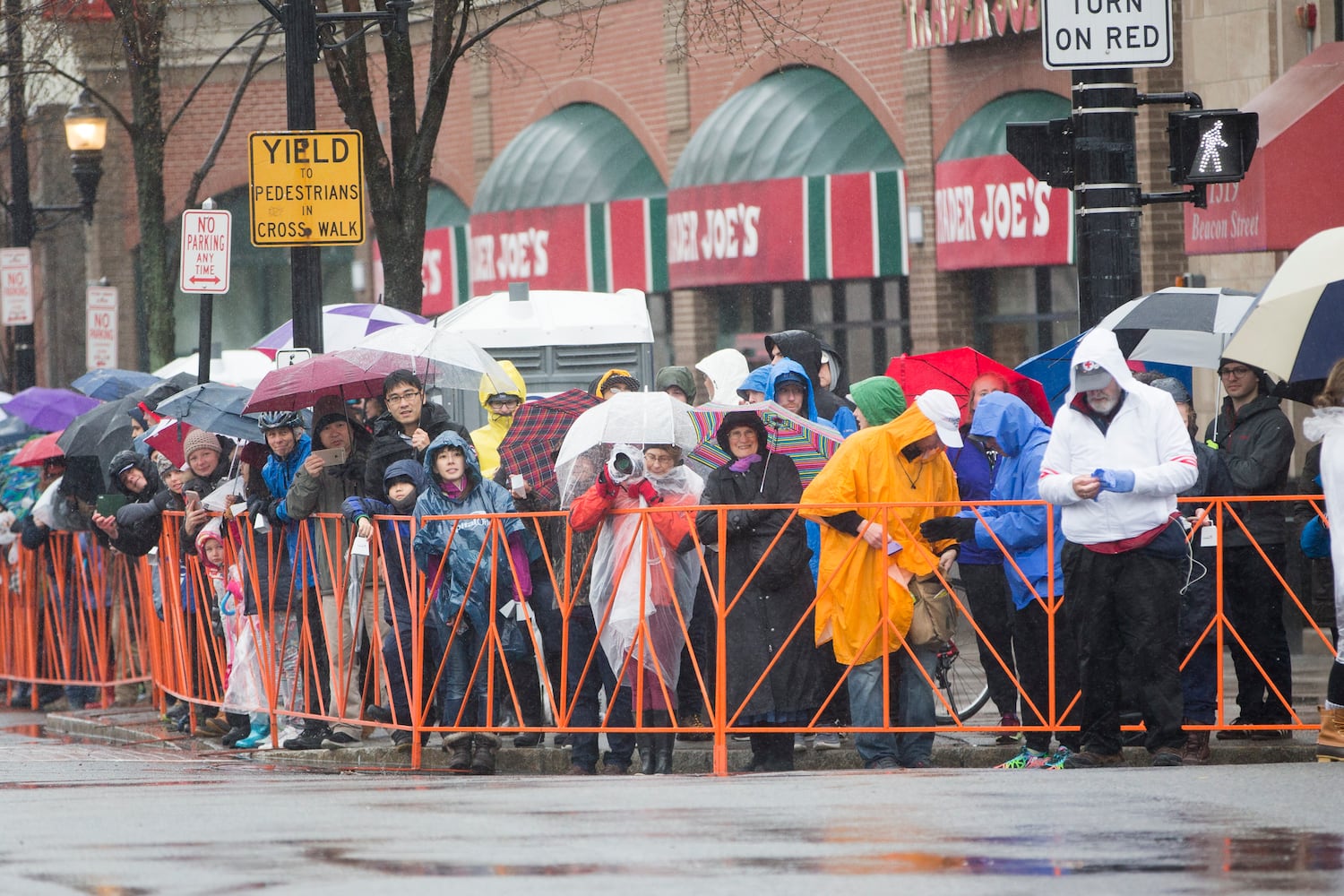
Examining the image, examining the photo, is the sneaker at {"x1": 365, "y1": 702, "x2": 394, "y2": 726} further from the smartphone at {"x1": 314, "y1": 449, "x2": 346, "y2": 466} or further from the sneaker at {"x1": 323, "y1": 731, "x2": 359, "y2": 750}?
the smartphone at {"x1": 314, "y1": 449, "x2": 346, "y2": 466}

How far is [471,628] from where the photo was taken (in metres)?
10.3

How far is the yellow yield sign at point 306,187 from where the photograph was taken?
1305cm

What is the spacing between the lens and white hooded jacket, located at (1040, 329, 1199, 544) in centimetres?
866

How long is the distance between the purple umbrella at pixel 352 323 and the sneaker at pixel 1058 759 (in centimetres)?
703

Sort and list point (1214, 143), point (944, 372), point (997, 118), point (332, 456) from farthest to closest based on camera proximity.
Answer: point (997, 118)
point (944, 372)
point (332, 456)
point (1214, 143)

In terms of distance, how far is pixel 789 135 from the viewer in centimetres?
2411

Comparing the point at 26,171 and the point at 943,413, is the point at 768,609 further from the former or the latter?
the point at 26,171

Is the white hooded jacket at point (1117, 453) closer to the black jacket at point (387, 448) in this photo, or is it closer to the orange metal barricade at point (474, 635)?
the orange metal barricade at point (474, 635)

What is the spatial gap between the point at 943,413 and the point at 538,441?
2415 millimetres

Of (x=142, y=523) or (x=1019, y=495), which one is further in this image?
(x=142, y=523)

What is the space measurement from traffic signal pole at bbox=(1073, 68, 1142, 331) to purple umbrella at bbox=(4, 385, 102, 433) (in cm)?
817

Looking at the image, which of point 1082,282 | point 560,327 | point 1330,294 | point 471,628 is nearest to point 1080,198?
point 1082,282

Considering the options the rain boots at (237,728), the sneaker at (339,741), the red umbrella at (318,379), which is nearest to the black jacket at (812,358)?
the red umbrella at (318,379)

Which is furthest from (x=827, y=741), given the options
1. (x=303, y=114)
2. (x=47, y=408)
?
(x=47, y=408)
